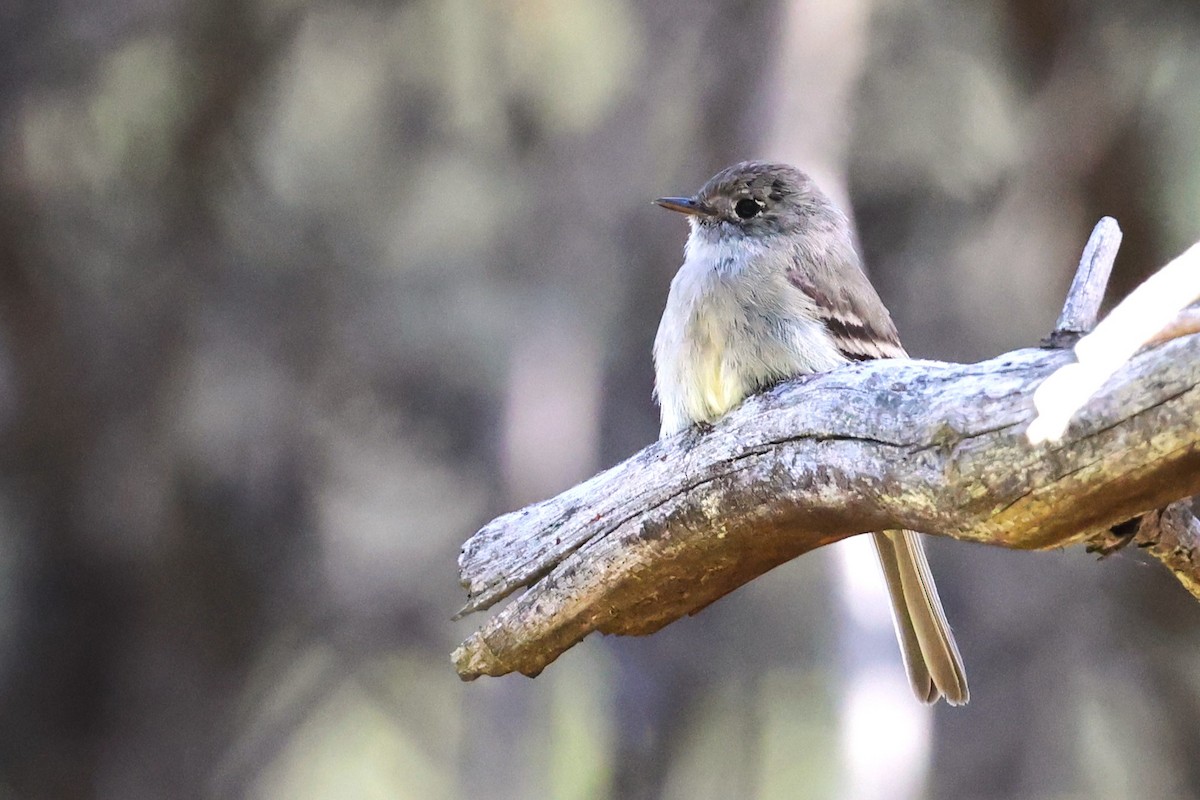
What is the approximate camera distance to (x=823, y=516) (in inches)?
70.6

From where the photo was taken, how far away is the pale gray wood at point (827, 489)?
137cm

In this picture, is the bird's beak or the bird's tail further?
the bird's beak

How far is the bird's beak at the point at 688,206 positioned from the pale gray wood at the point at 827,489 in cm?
63

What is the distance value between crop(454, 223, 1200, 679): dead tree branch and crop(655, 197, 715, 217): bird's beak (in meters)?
0.64

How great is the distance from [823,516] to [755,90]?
283 centimetres

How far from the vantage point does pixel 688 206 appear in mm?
2549

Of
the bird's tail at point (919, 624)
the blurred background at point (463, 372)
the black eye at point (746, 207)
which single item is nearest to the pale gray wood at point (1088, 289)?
the bird's tail at point (919, 624)

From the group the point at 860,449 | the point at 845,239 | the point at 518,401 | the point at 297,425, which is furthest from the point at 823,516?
the point at 297,425

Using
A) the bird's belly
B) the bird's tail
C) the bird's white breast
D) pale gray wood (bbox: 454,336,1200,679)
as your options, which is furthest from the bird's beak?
the bird's tail

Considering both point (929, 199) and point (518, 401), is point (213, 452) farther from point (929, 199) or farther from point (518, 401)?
point (929, 199)

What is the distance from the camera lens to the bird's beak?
100.0 inches

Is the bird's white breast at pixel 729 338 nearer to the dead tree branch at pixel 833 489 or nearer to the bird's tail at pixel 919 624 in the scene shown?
the dead tree branch at pixel 833 489

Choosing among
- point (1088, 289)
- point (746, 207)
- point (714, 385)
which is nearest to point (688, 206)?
point (746, 207)

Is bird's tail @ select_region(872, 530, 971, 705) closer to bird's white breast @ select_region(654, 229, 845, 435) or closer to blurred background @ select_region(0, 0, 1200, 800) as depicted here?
bird's white breast @ select_region(654, 229, 845, 435)
